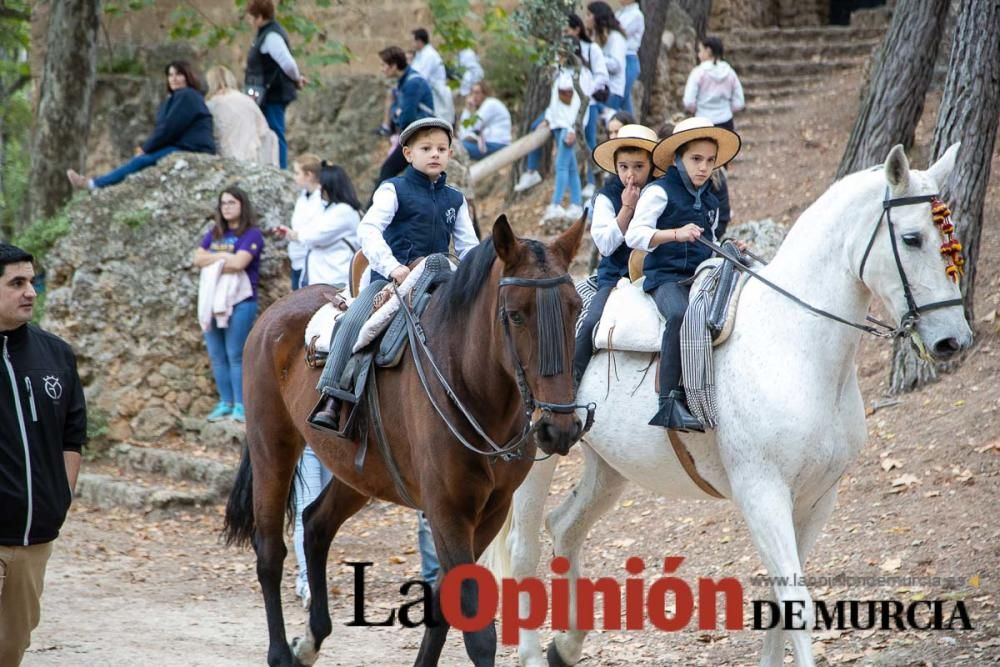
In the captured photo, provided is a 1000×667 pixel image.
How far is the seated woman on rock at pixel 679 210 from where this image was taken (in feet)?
21.5

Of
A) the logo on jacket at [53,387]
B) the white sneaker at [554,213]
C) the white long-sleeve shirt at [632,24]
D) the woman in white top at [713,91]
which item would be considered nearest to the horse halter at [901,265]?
the logo on jacket at [53,387]

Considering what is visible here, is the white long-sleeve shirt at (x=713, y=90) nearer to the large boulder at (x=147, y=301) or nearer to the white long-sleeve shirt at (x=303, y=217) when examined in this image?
the large boulder at (x=147, y=301)

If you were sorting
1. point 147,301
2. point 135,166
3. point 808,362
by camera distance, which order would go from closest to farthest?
Result: point 808,362 < point 147,301 < point 135,166

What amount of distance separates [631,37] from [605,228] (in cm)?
1003

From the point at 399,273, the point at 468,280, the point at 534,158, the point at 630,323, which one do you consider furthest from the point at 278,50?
the point at 468,280

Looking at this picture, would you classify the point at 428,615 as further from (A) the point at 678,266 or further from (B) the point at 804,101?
(B) the point at 804,101

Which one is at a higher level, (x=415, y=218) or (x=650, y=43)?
(x=650, y=43)

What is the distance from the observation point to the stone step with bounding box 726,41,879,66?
19.6 metres

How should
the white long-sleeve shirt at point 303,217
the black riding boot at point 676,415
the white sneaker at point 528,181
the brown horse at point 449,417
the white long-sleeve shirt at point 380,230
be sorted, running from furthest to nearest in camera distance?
the white sneaker at point 528,181, the white long-sleeve shirt at point 303,217, the white long-sleeve shirt at point 380,230, the black riding boot at point 676,415, the brown horse at point 449,417

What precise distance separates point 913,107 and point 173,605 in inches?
297

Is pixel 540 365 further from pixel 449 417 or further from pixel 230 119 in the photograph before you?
pixel 230 119

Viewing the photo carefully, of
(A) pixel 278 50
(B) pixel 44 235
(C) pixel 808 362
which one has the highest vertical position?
(A) pixel 278 50

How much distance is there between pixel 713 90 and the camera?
1559cm

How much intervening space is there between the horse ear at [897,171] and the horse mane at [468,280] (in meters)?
1.76
